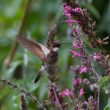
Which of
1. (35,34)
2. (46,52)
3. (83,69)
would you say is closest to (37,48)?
(46,52)

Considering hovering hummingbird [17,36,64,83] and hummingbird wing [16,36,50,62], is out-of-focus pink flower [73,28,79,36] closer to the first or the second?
hovering hummingbird [17,36,64,83]

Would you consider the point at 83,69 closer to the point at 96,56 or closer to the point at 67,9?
the point at 96,56

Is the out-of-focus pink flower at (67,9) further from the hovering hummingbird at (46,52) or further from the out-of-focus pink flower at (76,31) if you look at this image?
the hovering hummingbird at (46,52)

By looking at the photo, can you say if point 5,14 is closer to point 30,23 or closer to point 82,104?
point 30,23

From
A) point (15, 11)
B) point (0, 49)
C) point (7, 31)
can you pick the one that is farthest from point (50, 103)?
point (15, 11)

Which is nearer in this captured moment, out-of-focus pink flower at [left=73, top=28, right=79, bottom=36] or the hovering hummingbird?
out-of-focus pink flower at [left=73, top=28, right=79, bottom=36]

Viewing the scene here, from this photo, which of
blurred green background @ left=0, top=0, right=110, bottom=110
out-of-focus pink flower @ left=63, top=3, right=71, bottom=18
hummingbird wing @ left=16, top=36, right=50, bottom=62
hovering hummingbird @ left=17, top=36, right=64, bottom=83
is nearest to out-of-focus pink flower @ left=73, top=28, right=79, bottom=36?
out-of-focus pink flower @ left=63, top=3, right=71, bottom=18

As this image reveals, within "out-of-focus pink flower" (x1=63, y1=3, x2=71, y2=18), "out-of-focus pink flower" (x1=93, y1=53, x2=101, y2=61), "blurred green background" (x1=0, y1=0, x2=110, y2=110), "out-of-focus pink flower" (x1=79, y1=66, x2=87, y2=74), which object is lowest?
"blurred green background" (x1=0, y1=0, x2=110, y2=110)

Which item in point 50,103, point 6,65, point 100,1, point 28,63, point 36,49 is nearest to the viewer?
point 50,103
